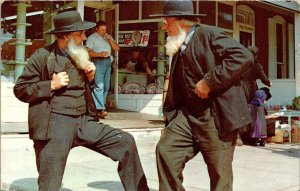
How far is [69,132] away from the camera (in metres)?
3.86

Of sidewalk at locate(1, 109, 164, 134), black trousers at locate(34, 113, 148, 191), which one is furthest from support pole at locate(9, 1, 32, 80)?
black trousers at locate(34, 113, 148, 191)

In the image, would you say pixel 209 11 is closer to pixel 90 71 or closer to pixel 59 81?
pixel 90 71

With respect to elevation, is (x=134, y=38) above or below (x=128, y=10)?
below

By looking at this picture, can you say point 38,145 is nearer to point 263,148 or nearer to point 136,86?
point 263,148

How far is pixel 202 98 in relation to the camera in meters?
3.53

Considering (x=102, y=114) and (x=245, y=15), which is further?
(x=245, y=15)

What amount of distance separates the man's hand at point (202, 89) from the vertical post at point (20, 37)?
555cm

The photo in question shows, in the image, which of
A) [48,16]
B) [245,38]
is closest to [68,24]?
[48,16]

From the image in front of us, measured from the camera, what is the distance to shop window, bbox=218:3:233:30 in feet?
48.0

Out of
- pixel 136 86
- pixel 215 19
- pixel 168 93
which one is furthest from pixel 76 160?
pixel 215 19

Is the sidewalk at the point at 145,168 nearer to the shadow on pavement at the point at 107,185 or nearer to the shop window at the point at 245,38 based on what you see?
the shadow on pavement at the point at 107,185

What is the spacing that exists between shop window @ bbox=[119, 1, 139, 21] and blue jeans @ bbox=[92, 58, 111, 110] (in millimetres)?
4065

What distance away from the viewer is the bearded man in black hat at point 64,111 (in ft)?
12.4

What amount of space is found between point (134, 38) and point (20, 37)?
15.3 ft
